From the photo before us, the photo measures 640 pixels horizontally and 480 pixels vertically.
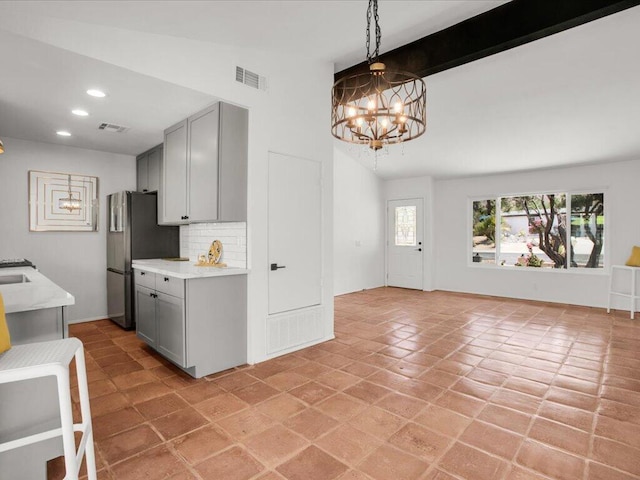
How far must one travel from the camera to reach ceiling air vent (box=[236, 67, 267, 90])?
10.4 ft

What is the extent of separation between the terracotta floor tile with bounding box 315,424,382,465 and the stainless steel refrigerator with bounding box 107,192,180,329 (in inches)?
130

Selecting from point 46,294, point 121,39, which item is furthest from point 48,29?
point 46,294

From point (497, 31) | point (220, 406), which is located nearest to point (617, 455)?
point (220, 406)

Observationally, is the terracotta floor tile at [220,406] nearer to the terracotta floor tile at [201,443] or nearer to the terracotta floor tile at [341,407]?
the terracotta floor tile at [201,443]

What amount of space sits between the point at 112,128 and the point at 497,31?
3.93 meters

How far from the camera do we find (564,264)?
6176 mm

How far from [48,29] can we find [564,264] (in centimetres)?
744

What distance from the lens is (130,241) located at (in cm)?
429

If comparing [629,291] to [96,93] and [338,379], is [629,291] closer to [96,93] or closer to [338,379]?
[338,379]

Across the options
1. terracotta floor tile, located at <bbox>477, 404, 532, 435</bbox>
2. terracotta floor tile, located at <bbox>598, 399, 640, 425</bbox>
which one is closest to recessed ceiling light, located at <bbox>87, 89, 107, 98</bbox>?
terracotta floor tile, located at <bbox>477, 404, 532, 435</bbox>

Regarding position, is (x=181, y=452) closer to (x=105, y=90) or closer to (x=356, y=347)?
(x=356, y=347)

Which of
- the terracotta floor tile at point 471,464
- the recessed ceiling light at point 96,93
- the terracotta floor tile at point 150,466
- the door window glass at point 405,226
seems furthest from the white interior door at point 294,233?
the door window glass at point 405,226

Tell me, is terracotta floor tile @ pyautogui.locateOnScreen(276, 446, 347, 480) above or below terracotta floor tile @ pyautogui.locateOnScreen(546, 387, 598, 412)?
above

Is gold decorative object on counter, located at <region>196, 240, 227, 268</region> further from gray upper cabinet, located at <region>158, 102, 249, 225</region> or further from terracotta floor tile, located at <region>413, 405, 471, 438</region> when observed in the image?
terracotta floor tile, located at <region>413, 405, 471, 438</region>
